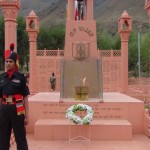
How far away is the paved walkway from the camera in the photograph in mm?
6695

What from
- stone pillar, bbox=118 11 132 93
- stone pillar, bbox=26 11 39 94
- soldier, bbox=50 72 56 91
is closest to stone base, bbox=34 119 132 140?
stone pillar, bbox=118 11 132 93

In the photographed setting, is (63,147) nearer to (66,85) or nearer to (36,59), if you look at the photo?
(66,85)

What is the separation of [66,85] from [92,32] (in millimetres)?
1795

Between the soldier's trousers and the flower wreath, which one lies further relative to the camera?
the flower wreath

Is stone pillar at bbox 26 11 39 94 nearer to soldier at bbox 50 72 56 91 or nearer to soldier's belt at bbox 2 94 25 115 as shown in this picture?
soldier at bbox 50 72 56 91

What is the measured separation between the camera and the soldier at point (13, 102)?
4.86 metres

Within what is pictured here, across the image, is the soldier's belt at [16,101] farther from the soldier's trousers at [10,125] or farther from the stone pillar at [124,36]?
the stone pillar at [124,36]

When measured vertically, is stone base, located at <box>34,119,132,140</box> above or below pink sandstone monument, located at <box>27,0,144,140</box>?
below

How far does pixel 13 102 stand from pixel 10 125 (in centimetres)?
41

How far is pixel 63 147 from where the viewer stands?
22.2ft

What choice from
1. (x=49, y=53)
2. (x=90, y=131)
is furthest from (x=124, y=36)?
(x=90, y=131)

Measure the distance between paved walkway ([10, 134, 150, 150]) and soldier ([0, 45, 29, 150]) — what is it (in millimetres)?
1681

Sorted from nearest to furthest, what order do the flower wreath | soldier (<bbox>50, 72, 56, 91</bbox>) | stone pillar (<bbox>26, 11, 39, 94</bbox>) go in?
1. the flower wreath
2. stone pillar (<bbox>26, 11, 39, 94</bbox>)
3. soldier (<bbox>50, 72, 56, 91</bbox>)

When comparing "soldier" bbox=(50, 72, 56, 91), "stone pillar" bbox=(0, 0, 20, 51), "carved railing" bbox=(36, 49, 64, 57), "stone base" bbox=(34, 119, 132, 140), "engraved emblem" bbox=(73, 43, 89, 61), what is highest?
"stone pillar" bbox=(0, 0, 20, 51)
